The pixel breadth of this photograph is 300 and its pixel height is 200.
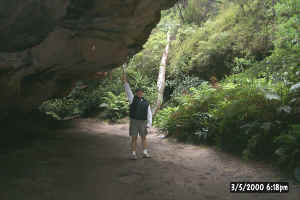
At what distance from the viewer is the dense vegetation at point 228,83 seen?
563 centimetres

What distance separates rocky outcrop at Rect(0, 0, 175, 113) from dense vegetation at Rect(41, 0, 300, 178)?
2.36 m

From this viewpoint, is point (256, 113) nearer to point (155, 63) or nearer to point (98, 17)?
point (98, 17)

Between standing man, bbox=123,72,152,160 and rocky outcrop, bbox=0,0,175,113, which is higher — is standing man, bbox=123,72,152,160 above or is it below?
below

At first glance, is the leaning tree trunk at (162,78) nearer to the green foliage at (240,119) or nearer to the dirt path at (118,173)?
the green foliage at (240,119)

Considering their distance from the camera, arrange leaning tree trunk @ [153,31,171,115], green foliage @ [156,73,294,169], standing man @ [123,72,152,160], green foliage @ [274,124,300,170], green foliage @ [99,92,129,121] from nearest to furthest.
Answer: green foliage @ [274,124,300,170]
green foliage @ [156,73,294,169]
standing man @ [123,72,152,160]
green foliage @ [99,92,129,121]
leaning tree trunk @ [153,31,171,115]

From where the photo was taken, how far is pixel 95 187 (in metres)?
4.55

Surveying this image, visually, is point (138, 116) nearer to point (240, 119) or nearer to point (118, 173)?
point (118, 173)

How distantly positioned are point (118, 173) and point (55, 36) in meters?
3.83

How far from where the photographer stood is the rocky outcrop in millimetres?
5648

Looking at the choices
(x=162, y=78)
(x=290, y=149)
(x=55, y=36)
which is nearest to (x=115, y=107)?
(x=162, y=78)

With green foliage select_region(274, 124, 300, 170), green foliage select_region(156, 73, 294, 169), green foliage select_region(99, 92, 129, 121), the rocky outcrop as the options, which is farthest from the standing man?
green foliage select_region(99, 92, 129, 121)

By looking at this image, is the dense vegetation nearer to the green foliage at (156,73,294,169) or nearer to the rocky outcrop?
the green foliage at (156,73,294,169)

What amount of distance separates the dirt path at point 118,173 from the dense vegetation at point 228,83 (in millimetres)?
751

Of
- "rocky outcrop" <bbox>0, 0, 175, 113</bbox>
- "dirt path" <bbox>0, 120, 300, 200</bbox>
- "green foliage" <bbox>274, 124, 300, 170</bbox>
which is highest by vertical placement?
"rocky outcrop" <bbox>0, 0, 175, 113</bbox>
